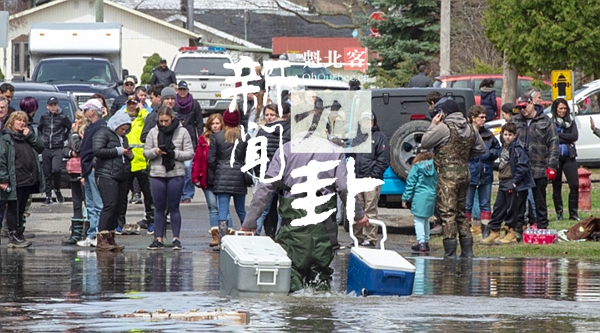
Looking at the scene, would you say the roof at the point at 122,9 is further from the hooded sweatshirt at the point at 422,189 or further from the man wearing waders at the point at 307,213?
the man wearing waders at the point at 307,213

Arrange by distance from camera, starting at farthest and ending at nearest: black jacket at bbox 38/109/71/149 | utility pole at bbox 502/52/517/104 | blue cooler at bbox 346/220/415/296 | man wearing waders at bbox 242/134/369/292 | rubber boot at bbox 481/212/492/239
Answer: utility pole at bbox 502/52/517/104
black jacket at bbox 38/109/71/149
rubber boot at bbox 481/212/492/239
man wearing waders at bbox 242/134/369/292
blue cooler at bbox 346/220/415/296

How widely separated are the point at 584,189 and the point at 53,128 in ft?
26.8

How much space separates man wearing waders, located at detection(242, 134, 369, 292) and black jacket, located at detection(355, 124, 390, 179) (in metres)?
5.78

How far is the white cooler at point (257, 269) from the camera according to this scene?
10.9 metres

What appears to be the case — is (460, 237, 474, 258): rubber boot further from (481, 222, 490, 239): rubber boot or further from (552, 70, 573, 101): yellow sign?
(552, 70, 573, 101): yellow sign

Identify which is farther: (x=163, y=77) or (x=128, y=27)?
(x=128, y=27)

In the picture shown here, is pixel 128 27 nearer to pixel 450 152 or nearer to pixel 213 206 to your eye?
pixel 213 206

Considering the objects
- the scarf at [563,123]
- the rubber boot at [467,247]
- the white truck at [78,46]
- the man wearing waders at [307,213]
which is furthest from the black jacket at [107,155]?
the white truck at [78,46]

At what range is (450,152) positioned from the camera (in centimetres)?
1523

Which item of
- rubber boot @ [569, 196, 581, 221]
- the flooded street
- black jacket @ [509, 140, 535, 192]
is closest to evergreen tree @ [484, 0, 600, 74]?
rubber boot @ [569, 196, 581, 221]

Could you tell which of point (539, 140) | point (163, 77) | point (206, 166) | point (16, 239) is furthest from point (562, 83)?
point (16, 239)

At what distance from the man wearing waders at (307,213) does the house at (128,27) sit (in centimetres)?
5295

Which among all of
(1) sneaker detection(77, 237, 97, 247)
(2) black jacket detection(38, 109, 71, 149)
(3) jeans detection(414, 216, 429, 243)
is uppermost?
(2) black jacket detection(38, 109, 71, 149)

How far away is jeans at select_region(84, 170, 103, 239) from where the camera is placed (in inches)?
669
